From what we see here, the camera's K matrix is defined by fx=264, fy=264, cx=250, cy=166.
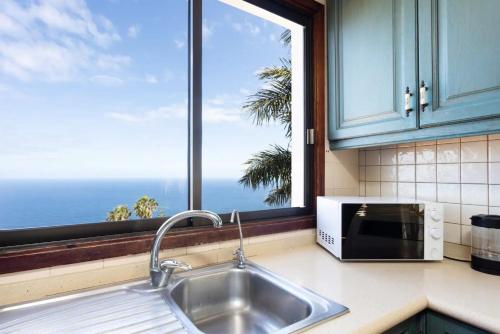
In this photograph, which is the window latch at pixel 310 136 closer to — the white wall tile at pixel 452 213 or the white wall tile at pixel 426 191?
the white wall tile at pixel 426 191

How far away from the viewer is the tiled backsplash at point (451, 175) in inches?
43.7

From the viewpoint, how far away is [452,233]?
1221mm

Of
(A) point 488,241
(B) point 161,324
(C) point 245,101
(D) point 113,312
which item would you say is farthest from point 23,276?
(A) point 488,241

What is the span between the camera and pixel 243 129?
1.69 metres

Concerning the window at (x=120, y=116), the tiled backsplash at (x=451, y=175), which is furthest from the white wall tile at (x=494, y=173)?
the window at (x=120, y=116)

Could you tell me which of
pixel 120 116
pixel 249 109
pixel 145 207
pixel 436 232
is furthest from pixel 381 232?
pixel 120 116

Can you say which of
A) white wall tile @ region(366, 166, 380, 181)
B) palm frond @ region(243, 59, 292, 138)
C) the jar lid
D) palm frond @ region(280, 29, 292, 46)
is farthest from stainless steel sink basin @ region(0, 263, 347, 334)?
palm frond @ region(280, 29, 292, 46)

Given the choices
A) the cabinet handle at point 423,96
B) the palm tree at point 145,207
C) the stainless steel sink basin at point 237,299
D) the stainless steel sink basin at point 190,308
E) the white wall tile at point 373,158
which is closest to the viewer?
the stainless steel sink basin at point 190,308

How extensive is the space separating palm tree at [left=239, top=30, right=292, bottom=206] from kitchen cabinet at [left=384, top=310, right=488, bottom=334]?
1.12 metres

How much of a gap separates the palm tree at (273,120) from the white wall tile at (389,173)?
0.62 m

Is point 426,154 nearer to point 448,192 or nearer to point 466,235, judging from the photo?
point 448,192

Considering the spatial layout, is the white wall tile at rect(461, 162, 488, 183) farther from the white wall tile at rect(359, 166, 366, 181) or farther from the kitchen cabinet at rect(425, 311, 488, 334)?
the kitchen cabinet at rect(425, 311, 488, 334)

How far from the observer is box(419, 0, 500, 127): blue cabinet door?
0.84 m

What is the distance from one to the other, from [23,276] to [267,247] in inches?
35.3
